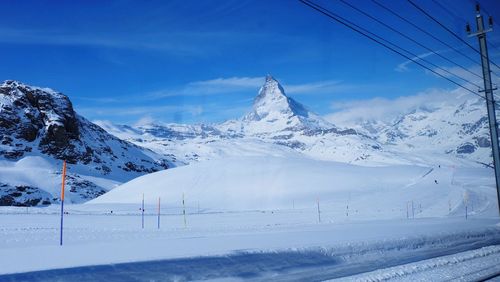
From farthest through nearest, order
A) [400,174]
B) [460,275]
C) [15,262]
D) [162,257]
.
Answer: [400,174] < [460,275] < [162,257] < [15,262]

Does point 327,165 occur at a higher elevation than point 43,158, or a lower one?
lower

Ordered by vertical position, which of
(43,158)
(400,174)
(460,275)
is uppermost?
(43,158)

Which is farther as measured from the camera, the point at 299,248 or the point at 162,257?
the point at 299,248


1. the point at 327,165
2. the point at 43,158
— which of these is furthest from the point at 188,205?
the point at 43,158

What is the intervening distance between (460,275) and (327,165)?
71877 mm

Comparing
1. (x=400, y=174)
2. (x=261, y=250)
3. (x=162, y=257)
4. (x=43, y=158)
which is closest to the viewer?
(x=162, y=257)

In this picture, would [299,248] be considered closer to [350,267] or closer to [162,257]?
[350,267]

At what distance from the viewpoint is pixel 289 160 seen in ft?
276

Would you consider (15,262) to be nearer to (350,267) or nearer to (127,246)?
(127,246)

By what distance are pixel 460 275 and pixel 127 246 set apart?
896 centimetres

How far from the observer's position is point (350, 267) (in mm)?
13148

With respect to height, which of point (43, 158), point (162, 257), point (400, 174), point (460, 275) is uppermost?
point (43, 158)

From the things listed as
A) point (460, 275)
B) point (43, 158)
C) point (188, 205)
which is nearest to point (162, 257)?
point (460, 275)

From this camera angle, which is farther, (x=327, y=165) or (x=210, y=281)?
(x=327, y=165)
